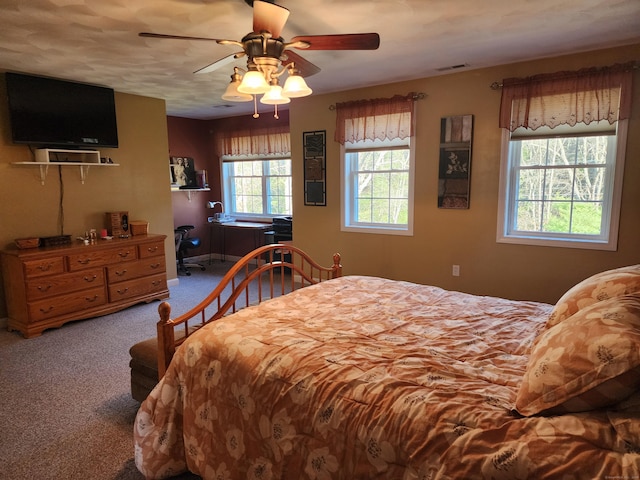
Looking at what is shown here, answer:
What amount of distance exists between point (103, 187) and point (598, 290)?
4.87 metres

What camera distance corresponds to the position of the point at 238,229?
709cm

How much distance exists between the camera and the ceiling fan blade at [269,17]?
78.0 inches

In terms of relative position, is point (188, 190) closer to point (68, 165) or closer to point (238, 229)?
point (238, 229)

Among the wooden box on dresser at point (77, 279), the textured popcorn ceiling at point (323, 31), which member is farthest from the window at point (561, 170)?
the wooden box on dresser at point (77, 279)

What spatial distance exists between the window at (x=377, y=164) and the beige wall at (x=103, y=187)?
241 centimetres

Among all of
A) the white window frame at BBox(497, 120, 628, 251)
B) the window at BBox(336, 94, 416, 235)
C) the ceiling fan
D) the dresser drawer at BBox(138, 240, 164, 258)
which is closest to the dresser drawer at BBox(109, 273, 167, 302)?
the dresser drawer at BBox(138, 240, 164, 258)

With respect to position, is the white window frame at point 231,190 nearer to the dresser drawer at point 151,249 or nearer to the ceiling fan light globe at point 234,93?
the dresser drawer at point 151,249

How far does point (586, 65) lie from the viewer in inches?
136

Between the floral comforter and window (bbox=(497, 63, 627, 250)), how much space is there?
1.82m

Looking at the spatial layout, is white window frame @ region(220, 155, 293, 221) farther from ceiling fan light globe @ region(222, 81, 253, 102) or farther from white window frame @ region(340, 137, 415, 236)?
ceiling fan light globe @ region(222, 81, 253, 102)

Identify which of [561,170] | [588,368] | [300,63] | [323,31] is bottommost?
[588,368]

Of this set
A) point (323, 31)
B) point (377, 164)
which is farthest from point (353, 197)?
point (323, 31)

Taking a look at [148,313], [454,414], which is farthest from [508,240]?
[148,313]

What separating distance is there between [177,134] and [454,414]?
6668 mm
